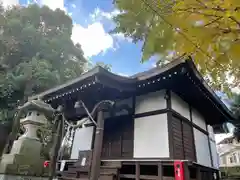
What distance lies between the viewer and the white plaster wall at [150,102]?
5.61 metres

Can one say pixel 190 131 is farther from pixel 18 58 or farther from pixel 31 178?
pixel 18 58

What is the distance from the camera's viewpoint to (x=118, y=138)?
6125 millimetres

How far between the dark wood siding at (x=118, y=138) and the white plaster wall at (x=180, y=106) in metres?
1.37

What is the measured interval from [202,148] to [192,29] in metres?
7.30

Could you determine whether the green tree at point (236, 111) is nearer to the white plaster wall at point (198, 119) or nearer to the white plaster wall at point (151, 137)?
the white plaster wall at point (198, 119)

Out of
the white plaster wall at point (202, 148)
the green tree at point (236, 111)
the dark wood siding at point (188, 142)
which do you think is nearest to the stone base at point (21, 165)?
the dark wood siding at point (188, 142)

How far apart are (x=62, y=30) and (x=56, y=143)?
14228 mm

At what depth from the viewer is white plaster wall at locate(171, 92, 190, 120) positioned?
5.82 m

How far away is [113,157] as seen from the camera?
598 cm

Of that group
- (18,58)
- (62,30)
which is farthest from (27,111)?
(62,30)

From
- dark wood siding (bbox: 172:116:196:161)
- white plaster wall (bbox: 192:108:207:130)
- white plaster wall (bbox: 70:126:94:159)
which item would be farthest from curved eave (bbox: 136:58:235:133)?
white plaster wall (bbox: 70:126:94:159)

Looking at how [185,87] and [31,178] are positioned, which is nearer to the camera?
[31,178]

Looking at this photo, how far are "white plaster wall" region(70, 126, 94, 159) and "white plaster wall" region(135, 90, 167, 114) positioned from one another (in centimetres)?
211

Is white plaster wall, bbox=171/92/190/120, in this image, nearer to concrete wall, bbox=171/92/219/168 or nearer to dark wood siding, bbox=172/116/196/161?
concrete wall, bbox=171/92/219/168
